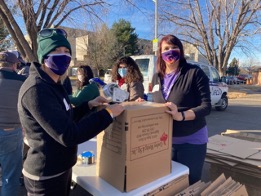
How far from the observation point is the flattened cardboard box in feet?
4.28

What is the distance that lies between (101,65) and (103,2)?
23.7 m

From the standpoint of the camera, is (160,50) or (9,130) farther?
(9,130)

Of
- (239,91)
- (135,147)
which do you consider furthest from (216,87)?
(239,91)

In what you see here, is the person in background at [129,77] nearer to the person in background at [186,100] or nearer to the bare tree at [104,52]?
the person in background at [186,100]

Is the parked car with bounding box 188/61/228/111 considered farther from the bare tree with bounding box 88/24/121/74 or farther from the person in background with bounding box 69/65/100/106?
the bare tree with bounding box 88/24/121/74

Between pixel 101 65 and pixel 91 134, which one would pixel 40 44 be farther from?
pixel 101 65

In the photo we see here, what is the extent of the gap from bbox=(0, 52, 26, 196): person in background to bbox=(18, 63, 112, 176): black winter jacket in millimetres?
1249

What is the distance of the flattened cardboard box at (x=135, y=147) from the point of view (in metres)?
1.31

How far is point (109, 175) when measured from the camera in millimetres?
1464

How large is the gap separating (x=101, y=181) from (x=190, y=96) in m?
0.88

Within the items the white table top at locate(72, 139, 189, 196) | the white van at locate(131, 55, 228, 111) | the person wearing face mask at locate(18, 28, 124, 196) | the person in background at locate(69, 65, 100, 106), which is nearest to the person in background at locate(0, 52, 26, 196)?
the person in background at locate(69, 65, 100, 106)

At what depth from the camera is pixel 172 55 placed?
1.80m

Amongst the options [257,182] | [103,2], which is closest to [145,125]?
[257,182]

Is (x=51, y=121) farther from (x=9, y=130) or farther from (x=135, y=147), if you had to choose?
(x=9, y=130)
